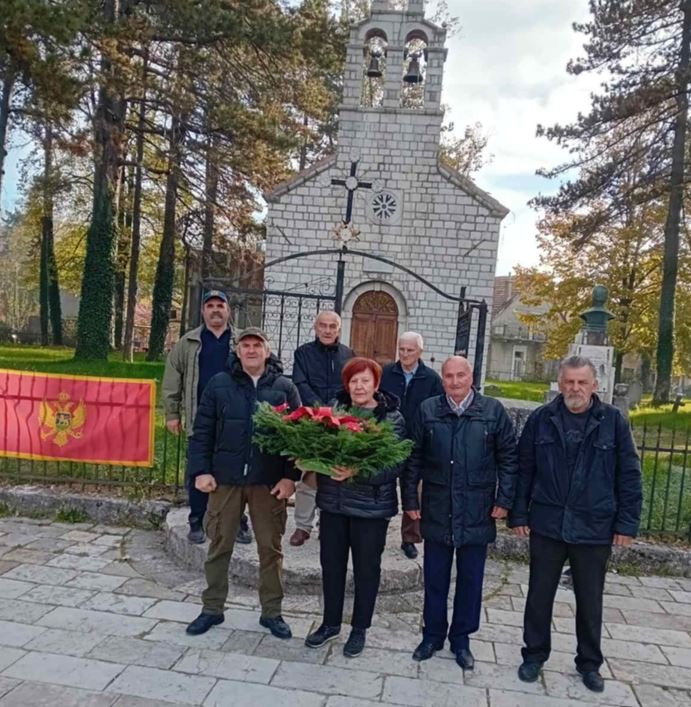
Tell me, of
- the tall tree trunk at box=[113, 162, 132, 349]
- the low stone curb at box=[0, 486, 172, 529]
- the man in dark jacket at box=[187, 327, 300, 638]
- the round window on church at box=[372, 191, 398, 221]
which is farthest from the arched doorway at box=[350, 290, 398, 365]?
the man in dark jacket at box=[187, 327, 300, 638]

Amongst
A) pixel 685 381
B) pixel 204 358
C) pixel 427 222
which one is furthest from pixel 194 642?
pixel 685 381

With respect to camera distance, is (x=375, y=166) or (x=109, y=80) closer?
(x=109, y=80)

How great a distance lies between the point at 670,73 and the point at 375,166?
319 inches

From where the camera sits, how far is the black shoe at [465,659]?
131 inches

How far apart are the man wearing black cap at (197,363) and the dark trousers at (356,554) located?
132 centimetres

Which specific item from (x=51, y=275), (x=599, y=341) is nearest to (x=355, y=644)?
(x=599, y=341)

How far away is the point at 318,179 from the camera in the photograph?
1371 centimetres

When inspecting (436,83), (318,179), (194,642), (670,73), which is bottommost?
(194,642)

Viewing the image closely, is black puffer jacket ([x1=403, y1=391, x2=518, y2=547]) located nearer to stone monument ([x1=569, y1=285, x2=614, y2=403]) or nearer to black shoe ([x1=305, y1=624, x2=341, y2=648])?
black shoe ([x1=305, y1=624, x2=341, y2=648])

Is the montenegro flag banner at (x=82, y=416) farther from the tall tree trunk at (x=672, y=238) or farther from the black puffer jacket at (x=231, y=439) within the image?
the tall tree trunk at (x=672, y=238)

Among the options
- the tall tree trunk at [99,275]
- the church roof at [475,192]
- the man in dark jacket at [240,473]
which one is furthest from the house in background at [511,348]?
the man in dark jacket at [240,473]

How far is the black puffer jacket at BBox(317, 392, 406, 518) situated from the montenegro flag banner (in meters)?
2.90

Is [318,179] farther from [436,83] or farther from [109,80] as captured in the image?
[109,80]

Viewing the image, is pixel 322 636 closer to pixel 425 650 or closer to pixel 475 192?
pixel 425 650
